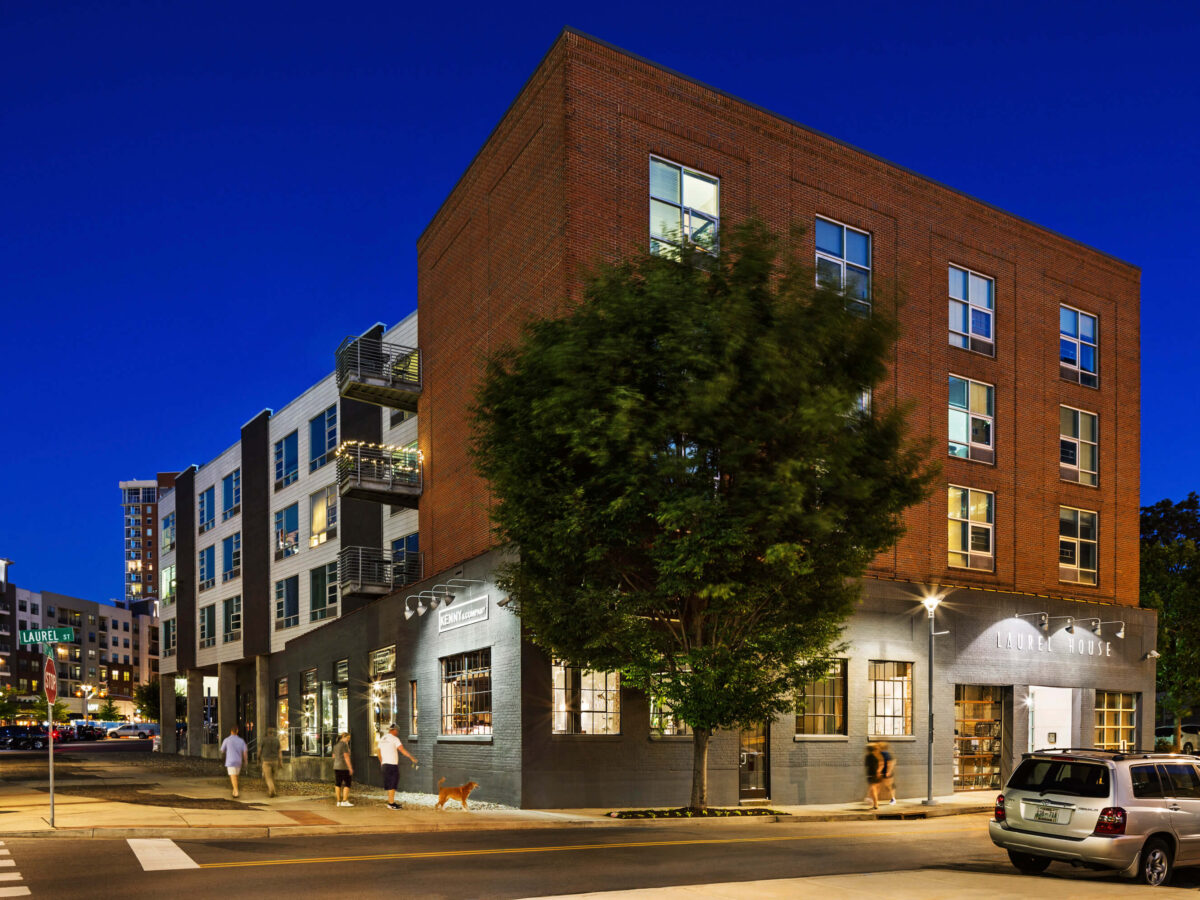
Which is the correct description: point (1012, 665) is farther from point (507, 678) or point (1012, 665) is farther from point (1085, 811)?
point (1085, 811)

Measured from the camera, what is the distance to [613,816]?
2172 centimetres

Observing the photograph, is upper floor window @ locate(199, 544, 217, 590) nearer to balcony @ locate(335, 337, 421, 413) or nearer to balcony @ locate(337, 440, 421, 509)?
balcony @ locate(337, 440, 421, 509)

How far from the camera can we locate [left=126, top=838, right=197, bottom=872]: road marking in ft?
46.9

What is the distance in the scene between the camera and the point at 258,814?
70.6ft

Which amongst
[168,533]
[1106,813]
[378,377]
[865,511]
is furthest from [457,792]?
[168,533]

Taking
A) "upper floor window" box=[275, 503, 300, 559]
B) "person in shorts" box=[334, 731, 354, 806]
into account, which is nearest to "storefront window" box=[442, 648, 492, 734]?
"person in shorts" box=[334, 731, 354, 806]

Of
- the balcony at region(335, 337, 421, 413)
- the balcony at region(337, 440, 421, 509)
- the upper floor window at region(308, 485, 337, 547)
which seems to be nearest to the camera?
the balcony at region(337, 440, 421, 509)

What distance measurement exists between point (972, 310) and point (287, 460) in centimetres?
3169

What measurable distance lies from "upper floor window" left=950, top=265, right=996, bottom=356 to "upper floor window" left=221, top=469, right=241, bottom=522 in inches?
1516

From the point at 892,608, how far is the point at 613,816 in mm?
11013

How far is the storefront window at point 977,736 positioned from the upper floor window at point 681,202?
561 inches

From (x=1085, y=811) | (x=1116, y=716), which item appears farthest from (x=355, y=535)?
(x=1085, y=811)

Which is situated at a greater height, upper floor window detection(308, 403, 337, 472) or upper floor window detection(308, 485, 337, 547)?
upper floor window detection(308, 403, 337, 472)

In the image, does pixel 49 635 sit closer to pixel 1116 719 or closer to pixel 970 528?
pixel 970 528
